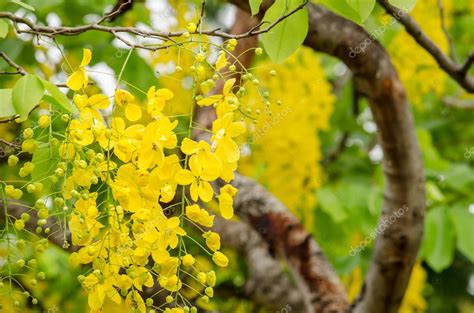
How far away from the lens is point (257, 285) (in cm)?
269

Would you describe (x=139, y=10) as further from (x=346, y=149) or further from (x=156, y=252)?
(x=156, y=252)

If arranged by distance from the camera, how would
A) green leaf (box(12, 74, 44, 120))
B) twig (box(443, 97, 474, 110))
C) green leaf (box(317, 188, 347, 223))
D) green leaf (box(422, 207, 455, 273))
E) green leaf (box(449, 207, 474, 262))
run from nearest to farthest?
green leaf (box(12, 74, 44, 120))
green leaf (box(449, 207, 474, 262))
green leaf (box(422, 207, 455, 273))
green leaf (box(317, 188, 347, 223))
twig (box(443, 97, 474, 110))

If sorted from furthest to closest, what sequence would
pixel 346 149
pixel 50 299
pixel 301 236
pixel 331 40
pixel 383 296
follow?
pixel 346 149
pixel 50 299
pixel 301 236
pixel 383 296
pixel 331 40

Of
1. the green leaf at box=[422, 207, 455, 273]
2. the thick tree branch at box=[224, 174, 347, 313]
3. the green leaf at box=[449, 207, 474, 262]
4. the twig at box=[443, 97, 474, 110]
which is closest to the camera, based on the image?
the thick tree branch at box=[224, 174, 347, 313]

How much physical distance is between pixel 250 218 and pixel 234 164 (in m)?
1.40

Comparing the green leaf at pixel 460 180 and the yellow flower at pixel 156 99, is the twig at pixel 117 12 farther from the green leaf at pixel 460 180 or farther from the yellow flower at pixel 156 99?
the green leaf at pixel 460 180

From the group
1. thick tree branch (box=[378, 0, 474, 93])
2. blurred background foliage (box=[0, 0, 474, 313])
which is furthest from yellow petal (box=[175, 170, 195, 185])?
blurred background foliage (box=[0, 0, 474, 313])

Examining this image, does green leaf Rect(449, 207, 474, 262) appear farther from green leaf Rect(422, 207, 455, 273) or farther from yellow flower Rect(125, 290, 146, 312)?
yellow flower Rect(125, 290, 146, 312)

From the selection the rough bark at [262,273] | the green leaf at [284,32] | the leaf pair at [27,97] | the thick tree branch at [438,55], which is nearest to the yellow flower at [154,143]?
the leaf pair at [27,97]

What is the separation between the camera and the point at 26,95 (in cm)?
111

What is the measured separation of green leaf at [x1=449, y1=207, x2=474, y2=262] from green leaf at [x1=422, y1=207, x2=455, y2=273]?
0.12 ft

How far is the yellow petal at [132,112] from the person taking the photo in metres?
1.22

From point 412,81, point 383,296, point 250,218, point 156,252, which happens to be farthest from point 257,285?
point 156,252

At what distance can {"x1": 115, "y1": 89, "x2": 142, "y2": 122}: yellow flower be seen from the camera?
1.20 metres
